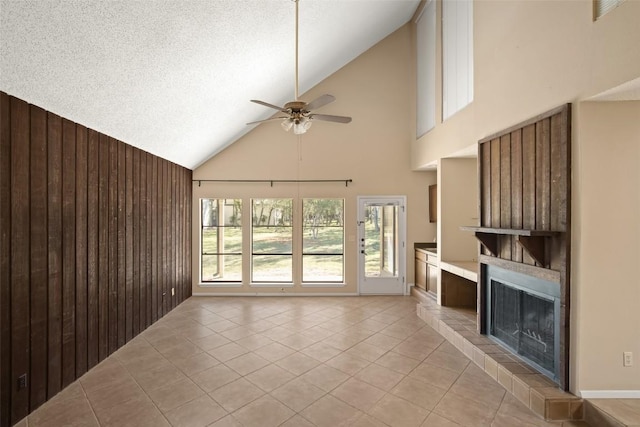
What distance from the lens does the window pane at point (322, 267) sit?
20.9ft

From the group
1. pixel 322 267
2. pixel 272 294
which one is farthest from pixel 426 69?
pixel 272 294

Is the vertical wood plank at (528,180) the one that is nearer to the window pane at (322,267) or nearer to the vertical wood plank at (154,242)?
the window pane at (322,267)

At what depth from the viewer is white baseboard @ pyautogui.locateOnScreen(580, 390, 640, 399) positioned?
7.87ft

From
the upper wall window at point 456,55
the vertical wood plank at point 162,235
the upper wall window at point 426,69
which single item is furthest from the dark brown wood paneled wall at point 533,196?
the vertical wood plank at point 162,235

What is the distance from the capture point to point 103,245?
3.48 meters

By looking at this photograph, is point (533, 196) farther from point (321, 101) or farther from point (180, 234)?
point (180, 234)

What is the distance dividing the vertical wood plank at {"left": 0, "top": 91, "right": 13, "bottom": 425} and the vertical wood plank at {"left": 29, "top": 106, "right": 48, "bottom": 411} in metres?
0.20

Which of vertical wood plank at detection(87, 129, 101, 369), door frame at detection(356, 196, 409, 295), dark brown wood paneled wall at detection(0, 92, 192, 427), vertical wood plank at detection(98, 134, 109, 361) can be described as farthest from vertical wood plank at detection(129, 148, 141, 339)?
door frame at detection(356, 196, 409, 295)

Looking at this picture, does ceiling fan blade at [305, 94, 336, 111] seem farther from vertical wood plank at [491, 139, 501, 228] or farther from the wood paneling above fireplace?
vertical wood plank at [491, 139, 501, 228]

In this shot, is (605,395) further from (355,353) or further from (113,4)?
(113,4)

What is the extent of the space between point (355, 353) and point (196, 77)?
3676 millimetres

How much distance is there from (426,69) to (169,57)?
4.36m

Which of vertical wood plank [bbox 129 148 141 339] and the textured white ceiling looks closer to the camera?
the textured white ceiling

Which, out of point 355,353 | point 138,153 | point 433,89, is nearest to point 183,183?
point 138,153
